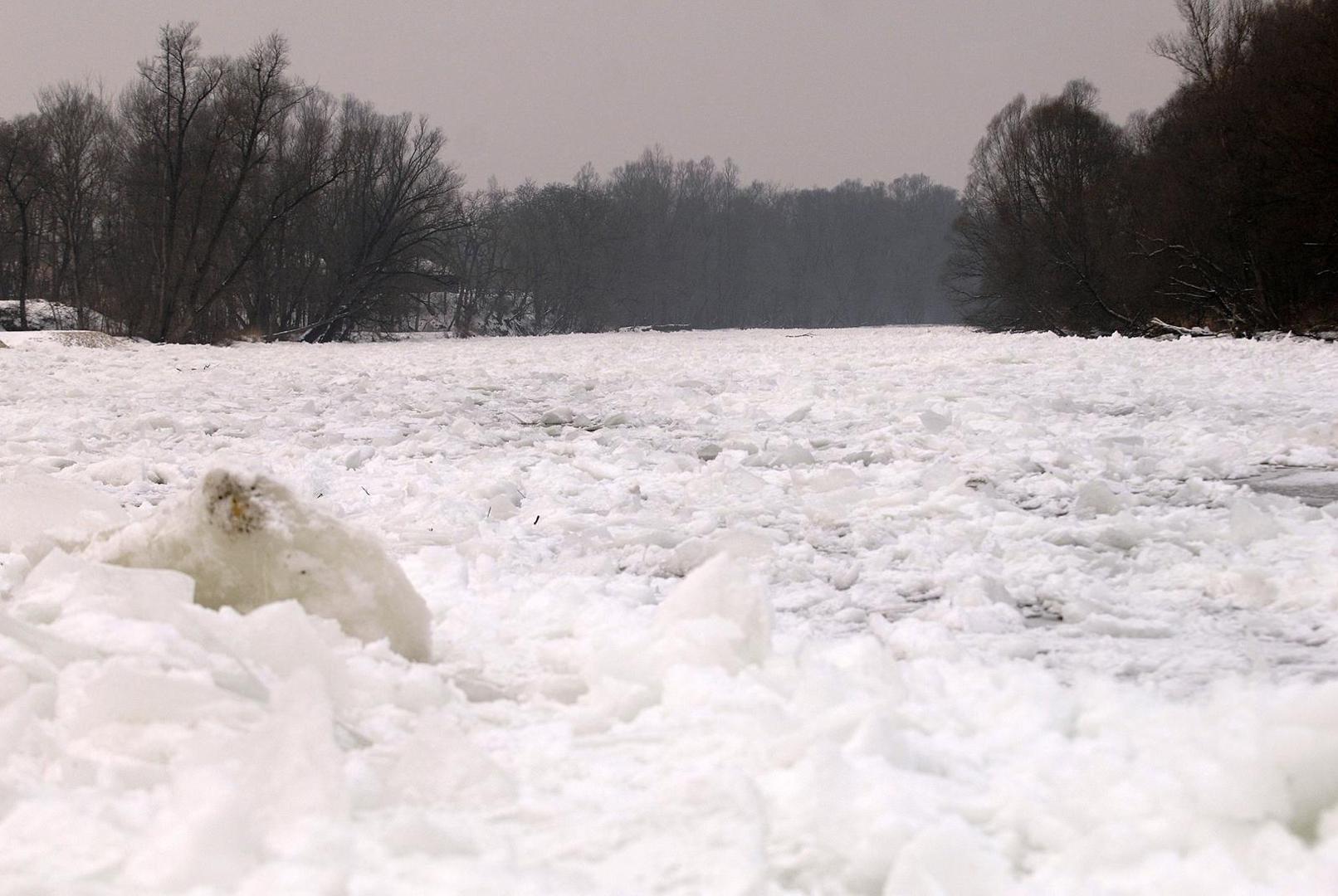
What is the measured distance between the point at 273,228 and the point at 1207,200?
23.9m

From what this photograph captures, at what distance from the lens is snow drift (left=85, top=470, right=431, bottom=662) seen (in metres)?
2.12

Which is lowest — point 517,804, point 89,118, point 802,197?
point 517,804

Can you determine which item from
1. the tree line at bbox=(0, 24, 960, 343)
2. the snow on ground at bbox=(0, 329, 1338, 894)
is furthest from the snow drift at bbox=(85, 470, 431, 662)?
the tree line at bbox=(0, 24, 960, 343)

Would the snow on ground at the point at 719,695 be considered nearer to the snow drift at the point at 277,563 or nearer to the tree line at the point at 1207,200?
the snow drift at the point at 277,563

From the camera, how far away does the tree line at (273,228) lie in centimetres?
2270

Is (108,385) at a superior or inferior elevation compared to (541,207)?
inferior

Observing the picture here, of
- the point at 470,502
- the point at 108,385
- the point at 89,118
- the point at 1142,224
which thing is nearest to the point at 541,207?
the point at 89,118

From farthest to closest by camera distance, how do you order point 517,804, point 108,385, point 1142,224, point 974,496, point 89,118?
point 89,118 → point 1142,224 → point 108,385 → point 974,496 → point 517,804

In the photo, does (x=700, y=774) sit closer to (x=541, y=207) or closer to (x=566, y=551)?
(x=566, y=551)

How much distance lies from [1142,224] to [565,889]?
67.7 feet

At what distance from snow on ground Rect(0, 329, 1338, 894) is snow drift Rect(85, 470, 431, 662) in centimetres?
9

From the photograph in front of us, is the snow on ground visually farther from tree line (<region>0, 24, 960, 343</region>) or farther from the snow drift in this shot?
tree line (<region>0, 24, 960, 343</region>)

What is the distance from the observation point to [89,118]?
123 ft

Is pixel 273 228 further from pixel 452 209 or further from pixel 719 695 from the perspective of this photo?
pixel 719 695
